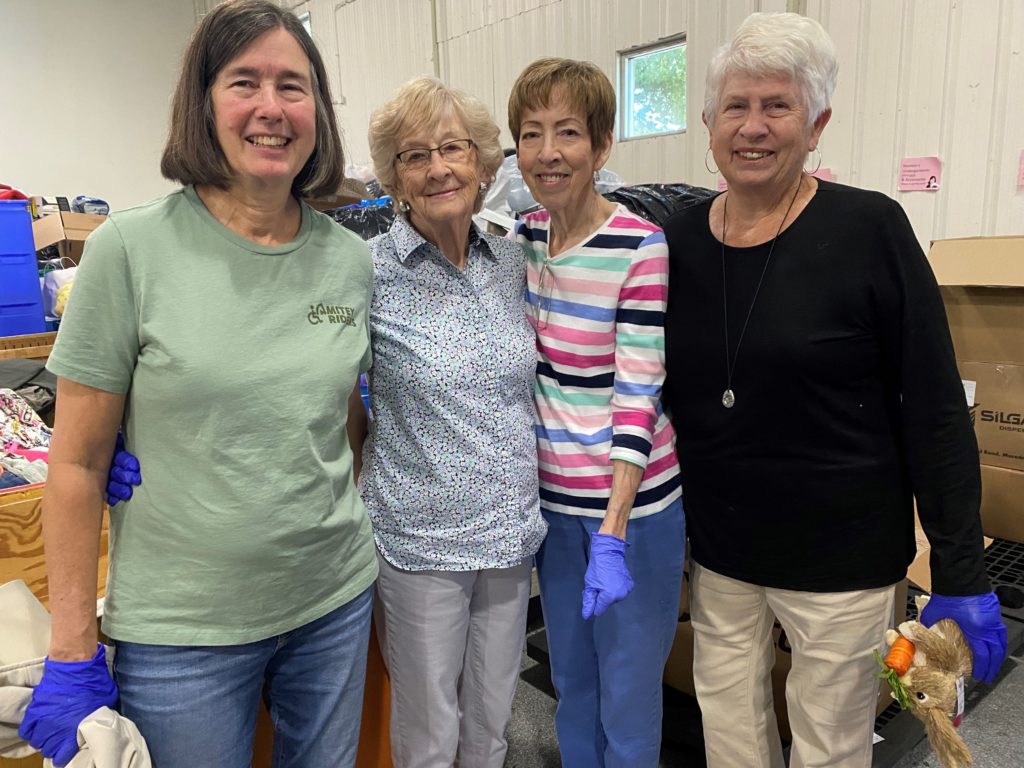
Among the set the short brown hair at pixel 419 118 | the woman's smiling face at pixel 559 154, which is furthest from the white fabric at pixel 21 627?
the woman's smiling face at pixel 559 154

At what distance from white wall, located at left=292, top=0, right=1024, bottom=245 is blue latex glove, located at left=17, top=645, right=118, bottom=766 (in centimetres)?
167

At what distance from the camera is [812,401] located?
116 centimetres

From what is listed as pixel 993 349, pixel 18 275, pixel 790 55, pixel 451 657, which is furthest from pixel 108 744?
pixel 993 349

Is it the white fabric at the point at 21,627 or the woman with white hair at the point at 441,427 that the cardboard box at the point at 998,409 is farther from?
the white fabric at the point at 21,627

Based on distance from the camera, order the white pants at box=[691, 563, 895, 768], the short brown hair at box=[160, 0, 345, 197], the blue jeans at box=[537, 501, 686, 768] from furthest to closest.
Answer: the blue jeans at box=[537, 501, 686, 768]
the white pants at box=[691, 563, 895, 768]
the short brown hair at box=[160, 0, 345, 197]

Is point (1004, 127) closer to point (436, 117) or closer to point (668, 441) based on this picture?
point (668, 441)

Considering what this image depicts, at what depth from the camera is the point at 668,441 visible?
1.33 m

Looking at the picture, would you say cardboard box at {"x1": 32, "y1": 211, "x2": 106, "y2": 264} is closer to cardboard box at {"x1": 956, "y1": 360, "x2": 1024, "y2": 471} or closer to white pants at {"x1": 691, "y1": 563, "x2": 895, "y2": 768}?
white pants at {"x1": 691, "y1": 563, "x2": 895, "y2": 768}

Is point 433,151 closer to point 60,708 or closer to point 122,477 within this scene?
point 122,477

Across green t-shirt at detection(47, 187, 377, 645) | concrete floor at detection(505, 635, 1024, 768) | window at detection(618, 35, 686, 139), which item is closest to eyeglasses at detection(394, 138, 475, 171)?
green t-shirt at detection(47, 187, 377, 645)

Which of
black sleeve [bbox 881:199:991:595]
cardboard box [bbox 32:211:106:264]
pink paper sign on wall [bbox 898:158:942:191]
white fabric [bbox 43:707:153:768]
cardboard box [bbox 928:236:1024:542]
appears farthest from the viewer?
cardboard box [bbox 32:211:106:264]

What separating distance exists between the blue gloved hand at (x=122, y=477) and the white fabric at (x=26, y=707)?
0.22m

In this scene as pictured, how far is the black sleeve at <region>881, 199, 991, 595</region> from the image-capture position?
1094mm

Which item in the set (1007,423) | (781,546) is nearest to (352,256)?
(781,546)
